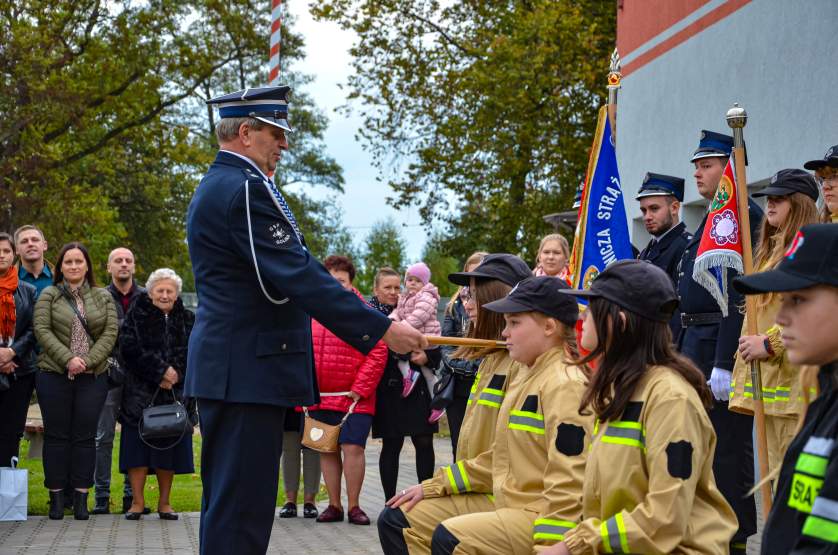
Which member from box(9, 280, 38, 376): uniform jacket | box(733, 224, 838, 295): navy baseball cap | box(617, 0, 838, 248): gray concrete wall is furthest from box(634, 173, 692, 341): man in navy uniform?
box(9, 280, 38, 376): uniform jacket

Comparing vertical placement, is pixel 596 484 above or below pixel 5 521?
above

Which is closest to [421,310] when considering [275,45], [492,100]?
[275,45]

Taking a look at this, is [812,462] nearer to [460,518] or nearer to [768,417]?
[460,518]

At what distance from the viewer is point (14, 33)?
20.9 m

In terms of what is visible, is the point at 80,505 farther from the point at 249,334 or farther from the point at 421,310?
the point at 249,334

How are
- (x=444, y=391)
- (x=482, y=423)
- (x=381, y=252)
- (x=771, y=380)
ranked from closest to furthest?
(x=482, y=423) < (x=771, y=380) < (x=444, y=391) < (x=381, y=252)

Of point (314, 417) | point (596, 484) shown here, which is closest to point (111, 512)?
point (314, 417)

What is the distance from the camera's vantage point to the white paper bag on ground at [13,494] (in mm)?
8750

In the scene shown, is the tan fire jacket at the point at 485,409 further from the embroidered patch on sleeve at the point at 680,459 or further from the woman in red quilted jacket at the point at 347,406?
the woman in red quilted jacket at the point at 347,406

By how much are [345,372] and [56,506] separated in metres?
2.44

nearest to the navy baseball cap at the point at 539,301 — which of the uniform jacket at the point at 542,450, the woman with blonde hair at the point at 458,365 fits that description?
the uniform jacket at the point at 542,450

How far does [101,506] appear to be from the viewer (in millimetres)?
9398

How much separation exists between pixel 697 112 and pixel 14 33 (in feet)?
43.0

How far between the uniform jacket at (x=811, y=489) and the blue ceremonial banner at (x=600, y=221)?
4.64 meters
